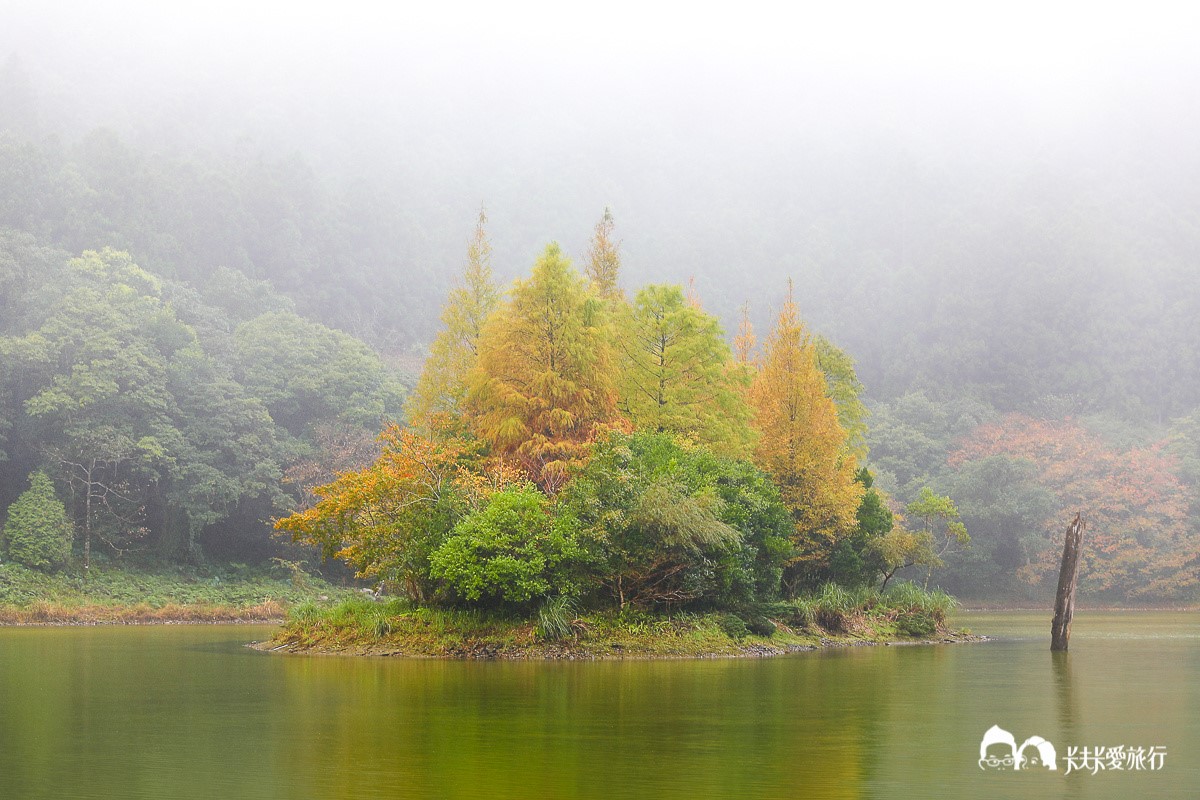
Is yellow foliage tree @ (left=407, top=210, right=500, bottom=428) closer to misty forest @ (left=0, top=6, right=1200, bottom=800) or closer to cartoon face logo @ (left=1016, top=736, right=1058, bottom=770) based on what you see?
misty forest @ (left=0, top=6, right=1200, bottom=800)

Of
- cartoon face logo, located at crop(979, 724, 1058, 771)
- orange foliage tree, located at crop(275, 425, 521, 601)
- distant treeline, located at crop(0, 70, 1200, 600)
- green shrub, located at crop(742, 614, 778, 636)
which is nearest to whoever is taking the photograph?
cartoon face logo, located at crop(979, 724, 1058, 771)

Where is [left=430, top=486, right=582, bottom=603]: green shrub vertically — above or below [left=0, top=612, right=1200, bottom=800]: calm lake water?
above

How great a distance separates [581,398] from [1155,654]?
13.6 meters

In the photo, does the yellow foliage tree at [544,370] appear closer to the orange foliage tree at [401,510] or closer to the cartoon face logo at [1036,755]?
the orange foliage tree at [401,510]

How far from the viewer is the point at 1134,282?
99125mm

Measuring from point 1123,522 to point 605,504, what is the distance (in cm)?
4908

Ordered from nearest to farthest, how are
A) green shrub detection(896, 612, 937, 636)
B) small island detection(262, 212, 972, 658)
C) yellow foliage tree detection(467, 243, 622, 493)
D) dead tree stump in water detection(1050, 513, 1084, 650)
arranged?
small island detection(262, 212, 972, 658) < dead tree stump in water detection(1050, 513, 1084, 650) < yellow foliage tree detection(467, 243, 622, 493) < green shrub detection(896, 612, 937, 636)

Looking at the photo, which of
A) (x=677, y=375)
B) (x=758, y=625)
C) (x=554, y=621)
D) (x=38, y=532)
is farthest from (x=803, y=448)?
(x=38, y=532)

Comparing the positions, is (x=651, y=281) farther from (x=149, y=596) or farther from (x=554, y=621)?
(x=554, y=621)

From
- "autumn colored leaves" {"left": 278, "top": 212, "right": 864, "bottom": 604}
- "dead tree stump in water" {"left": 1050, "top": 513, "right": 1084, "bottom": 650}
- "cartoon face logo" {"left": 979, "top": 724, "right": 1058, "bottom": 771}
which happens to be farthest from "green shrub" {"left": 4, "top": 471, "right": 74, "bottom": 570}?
"cartoon face logo" {"left": 979, "top": 724, "right": 1058, "bottom": 771}

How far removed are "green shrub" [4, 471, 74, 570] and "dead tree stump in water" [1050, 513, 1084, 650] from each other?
118ft

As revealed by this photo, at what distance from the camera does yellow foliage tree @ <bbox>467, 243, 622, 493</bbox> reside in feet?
93.9

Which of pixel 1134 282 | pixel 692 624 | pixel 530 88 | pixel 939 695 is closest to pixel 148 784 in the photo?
pixel 939 695

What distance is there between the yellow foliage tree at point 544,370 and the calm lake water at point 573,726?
6.88m
